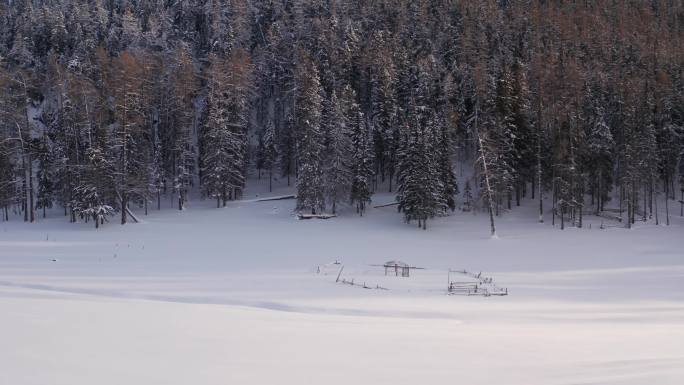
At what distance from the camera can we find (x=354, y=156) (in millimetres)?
51281

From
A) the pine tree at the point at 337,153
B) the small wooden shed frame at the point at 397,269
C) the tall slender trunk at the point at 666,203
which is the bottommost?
the small wooden shed frame at the point at 397,269

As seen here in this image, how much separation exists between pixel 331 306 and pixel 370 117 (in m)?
51.3

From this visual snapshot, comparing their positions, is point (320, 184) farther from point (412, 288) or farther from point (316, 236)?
point (412, 288)

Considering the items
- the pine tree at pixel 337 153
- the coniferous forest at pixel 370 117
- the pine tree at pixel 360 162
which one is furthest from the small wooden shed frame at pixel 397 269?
the pine tree at pixel 337 153

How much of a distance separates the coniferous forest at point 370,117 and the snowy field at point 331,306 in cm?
603

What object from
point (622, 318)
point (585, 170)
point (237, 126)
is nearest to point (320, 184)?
point (237, 126)

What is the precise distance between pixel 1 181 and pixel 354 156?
36.5 m

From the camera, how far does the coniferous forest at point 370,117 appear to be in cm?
4806

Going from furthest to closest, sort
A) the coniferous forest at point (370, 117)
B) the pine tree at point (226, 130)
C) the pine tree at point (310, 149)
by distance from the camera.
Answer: the pine tree at point (226, 130)
the pine tree at point (310, 149)
the coniferous forest at point (370, 117)

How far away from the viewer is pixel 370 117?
65.4 m

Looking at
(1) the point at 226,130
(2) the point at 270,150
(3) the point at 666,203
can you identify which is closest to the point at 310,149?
(1) the point at 226,130

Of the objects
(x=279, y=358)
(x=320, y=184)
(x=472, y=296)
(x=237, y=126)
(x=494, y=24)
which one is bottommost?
(x=472, y=296)

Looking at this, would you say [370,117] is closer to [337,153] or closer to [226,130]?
[337,153]

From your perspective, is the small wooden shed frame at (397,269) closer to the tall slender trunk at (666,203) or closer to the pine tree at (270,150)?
the tall slender trunk at (666,203)
